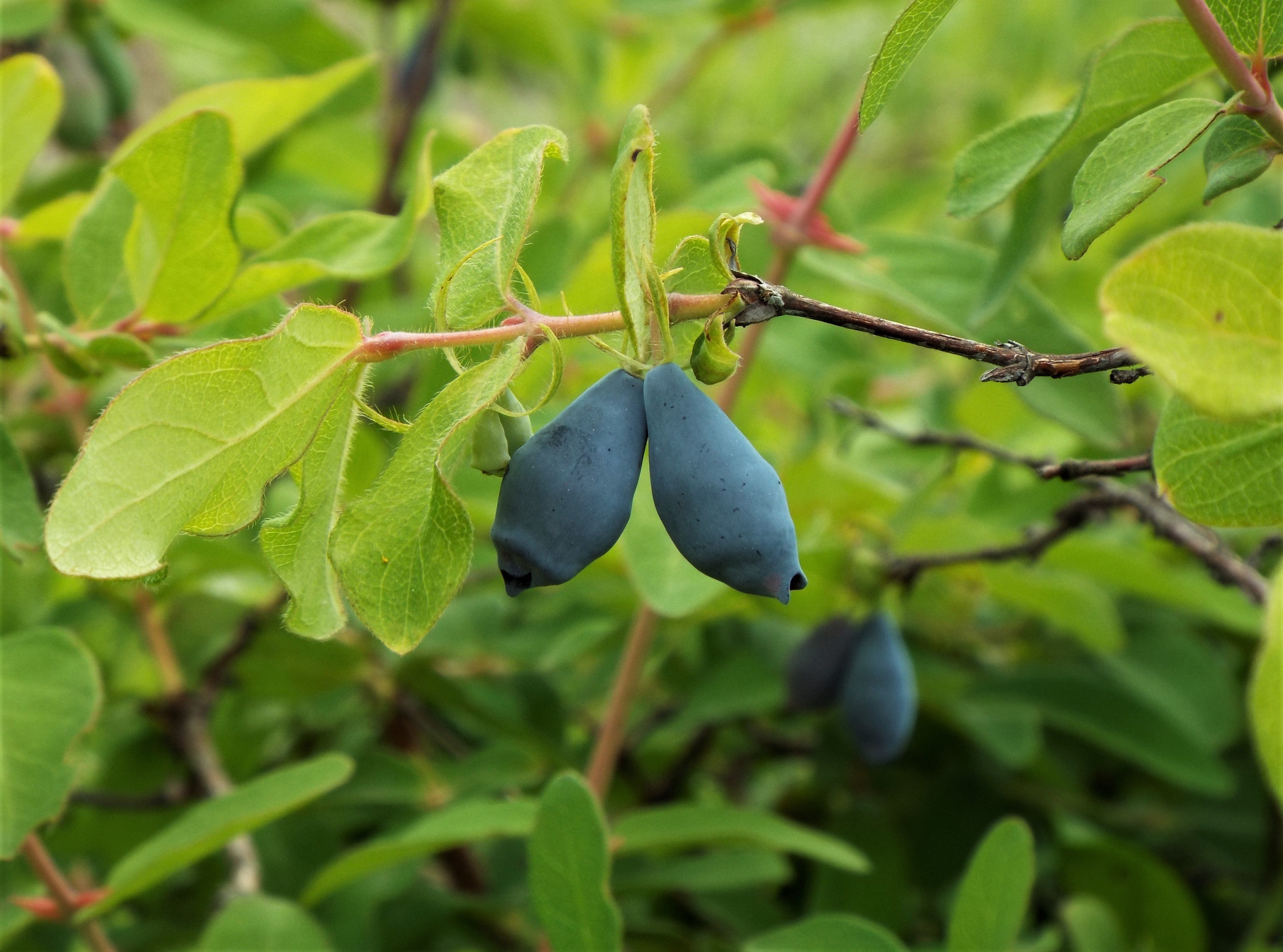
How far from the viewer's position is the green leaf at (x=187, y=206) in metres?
0.77

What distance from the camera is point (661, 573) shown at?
2.91 feet

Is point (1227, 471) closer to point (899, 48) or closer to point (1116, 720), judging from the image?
point (899, 48)

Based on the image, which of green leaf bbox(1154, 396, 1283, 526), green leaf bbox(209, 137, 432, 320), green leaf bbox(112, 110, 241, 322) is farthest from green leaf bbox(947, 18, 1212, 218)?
green leaf bbox(112, 110, 241, 322)

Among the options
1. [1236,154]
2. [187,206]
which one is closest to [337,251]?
[187,206]

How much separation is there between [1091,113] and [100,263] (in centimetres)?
67

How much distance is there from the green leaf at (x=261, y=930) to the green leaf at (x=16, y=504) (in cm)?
34

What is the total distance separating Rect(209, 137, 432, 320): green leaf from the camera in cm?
80

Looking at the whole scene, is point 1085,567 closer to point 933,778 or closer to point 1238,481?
point 933,778

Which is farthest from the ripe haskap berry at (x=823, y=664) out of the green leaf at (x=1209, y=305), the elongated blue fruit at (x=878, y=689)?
the green leaf at (x=1209, y=305)

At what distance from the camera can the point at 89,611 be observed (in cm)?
122

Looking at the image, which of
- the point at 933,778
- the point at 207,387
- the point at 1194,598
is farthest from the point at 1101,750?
the point at 207,387

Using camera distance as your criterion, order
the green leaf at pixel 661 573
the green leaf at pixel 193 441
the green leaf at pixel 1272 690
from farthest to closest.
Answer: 1. the green leaf at pixel 661 573
2. the green leaf at pixel 193 441
3. the green leaf at pixel 1272 690

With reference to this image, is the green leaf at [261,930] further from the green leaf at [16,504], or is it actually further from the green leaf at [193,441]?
the green leaf at [193,441]

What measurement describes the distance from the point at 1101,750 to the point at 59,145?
1493 mm
